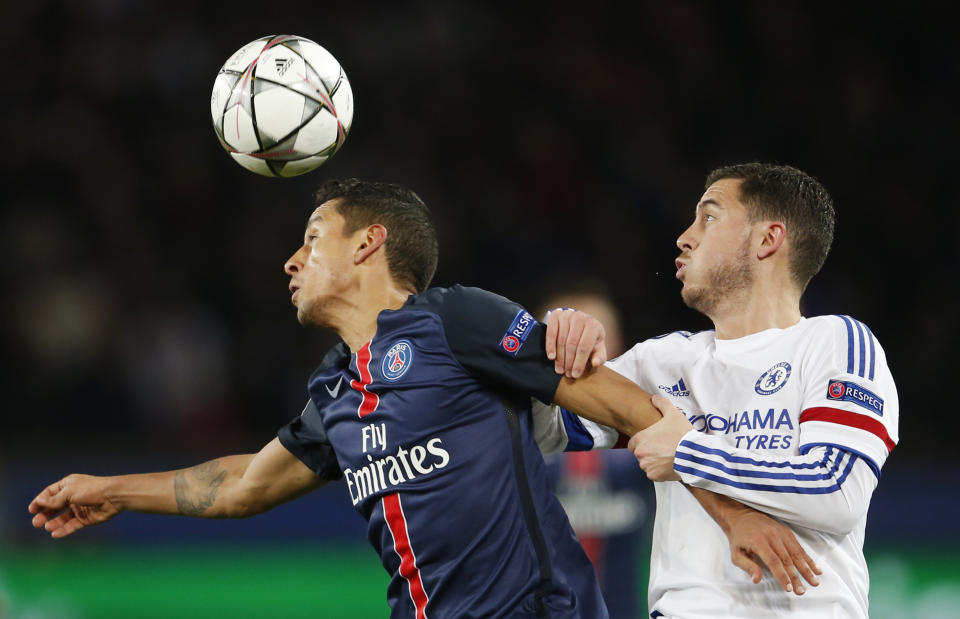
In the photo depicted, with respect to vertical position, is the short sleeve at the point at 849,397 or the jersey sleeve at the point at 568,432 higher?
the jersey sleeve at the point at 568,432

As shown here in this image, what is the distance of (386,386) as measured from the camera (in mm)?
3816

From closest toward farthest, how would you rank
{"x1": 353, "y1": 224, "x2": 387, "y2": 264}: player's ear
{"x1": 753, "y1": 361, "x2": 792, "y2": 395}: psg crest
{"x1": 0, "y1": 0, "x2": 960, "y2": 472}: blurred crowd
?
1. {"x1": 753, "y1": 361, "x2": 792, "y2": 395}: psg crest
2. {"x1": 353, "y1": 224, "x2": 387, "y2": 264}: player's ear
3. {"x1": 0, "y1": 0, "x2": 960, "y2": 472}: blurred crowd

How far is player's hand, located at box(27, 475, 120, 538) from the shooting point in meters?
4.38

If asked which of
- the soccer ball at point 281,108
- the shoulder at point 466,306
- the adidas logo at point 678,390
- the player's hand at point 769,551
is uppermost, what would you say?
the soccer ball at point 281,108

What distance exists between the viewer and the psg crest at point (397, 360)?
3.80 metres

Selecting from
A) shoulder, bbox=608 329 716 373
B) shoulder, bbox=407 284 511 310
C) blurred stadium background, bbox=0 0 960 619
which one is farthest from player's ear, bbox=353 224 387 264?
blurred stadium background, bbox=0 0 960 619

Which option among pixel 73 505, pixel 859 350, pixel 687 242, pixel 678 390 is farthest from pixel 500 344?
pixel 73 505

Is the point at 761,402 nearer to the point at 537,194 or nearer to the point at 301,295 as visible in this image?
the point at 301,295

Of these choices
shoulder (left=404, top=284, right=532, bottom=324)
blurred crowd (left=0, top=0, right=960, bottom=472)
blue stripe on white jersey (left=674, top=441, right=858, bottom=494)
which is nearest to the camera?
blue stripe on white jersey (left=674, top=441, right=858, bottom=494)

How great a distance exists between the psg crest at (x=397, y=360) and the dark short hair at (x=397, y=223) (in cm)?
37

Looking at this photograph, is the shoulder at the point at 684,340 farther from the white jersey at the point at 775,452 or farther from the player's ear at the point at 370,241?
the player's ear at the point at 370,241

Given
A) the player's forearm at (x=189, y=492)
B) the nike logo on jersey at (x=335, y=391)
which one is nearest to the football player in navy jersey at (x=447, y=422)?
the nike logo on jersey at (x=335, y=391)

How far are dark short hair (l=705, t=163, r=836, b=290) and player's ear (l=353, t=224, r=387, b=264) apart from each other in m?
1.28

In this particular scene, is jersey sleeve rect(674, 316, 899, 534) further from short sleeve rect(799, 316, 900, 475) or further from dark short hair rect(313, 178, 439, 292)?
dark short hair rect(313, 178, 439, 292)
